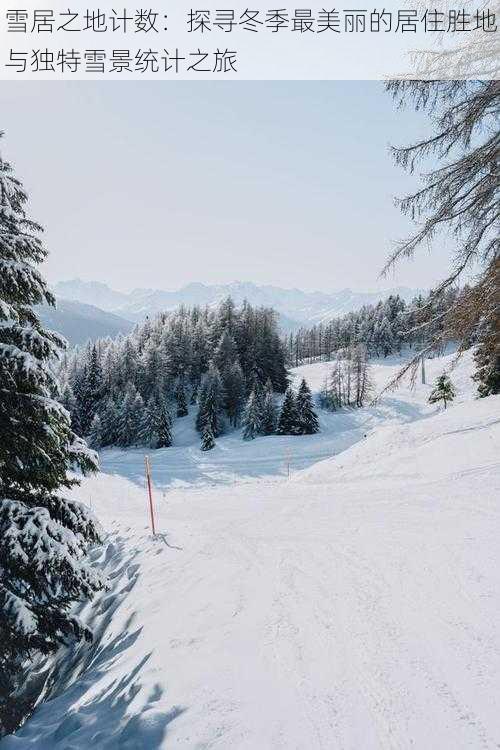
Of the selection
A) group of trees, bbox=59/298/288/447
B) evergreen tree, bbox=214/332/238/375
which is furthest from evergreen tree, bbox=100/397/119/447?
evergreen tree, bbox=214/332/238/375

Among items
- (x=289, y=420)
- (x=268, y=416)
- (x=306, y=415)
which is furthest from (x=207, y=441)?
(x=306, y=415)

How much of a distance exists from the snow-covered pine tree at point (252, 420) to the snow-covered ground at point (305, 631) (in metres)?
42.9

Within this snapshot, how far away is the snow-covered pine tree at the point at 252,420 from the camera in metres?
55.2

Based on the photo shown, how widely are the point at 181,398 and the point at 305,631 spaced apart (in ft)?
212

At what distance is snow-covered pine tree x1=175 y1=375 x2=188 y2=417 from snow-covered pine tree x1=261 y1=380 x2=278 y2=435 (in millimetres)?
15359

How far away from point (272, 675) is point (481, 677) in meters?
1.89

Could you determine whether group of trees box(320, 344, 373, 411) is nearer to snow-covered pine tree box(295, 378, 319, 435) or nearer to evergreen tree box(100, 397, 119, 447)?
snow-covered pine tree box(295, 378, 319, 435)

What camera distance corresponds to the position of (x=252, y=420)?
55.2m

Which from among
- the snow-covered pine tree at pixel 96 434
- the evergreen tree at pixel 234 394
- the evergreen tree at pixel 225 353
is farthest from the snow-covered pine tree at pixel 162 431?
the evergreen tree at pixel 225 353

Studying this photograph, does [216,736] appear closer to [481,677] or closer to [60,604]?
[481,677]

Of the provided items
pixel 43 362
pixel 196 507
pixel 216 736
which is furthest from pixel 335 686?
pixel 196 507

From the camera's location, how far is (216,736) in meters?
3.56

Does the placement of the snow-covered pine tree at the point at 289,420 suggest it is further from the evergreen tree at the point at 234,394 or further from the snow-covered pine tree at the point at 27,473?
the snow-covered pine tree at the point at 27,473

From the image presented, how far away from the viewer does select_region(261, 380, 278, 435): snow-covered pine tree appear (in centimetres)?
5609
